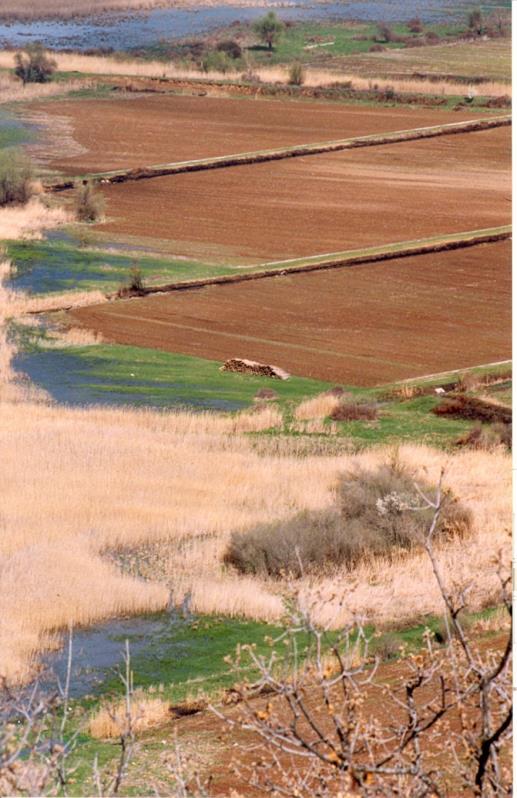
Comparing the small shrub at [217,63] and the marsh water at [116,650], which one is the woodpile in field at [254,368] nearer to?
the marsh water at [116,650]

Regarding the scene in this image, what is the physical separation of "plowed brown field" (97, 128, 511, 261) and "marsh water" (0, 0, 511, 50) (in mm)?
53207

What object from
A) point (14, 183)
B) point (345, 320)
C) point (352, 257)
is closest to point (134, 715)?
point (345, 320)

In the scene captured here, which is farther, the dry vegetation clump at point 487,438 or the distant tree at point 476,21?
the distant tree at point 476,21

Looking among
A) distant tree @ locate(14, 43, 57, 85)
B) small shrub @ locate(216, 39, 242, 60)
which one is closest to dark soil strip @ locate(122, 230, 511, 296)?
distant tree @ locate(14, 43, 57, 85)

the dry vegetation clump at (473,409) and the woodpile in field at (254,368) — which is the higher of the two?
the woodpile in field at (254,368)

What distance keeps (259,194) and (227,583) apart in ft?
115

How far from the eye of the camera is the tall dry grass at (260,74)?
254 feet

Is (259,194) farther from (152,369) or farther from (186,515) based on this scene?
(186,515)

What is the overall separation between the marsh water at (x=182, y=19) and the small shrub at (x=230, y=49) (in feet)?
39.7

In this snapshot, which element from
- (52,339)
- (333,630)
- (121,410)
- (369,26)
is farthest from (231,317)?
(369,26)

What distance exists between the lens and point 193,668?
57.8 ft

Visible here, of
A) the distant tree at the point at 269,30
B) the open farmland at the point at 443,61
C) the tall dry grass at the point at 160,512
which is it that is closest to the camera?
the tall dry grass at the point at 160,512

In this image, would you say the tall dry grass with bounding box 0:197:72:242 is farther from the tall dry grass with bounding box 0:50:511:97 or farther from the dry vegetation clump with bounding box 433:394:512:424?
the tall dry grass with bounding box 0:50:511:97

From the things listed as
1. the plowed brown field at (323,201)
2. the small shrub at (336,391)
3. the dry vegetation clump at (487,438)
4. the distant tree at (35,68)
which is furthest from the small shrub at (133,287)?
the distant tree at (35,68)
